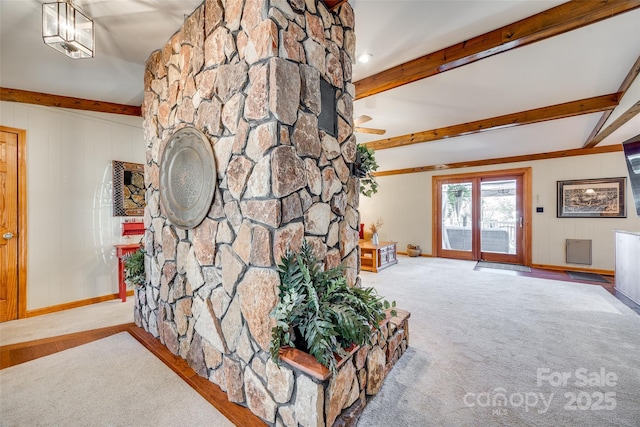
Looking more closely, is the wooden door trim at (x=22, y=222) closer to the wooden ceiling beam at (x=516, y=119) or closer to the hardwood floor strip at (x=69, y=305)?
the hardwood floor strip at (x=69, y=305)

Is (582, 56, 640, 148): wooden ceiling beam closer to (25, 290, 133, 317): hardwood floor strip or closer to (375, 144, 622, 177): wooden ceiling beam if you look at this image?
(375, 144, 622, 177): wooden ceiling beam

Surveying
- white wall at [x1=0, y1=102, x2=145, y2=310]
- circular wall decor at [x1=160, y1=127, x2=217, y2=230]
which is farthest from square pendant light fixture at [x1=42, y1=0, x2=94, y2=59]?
white wall at [x1=0, y1=102, x2=145, y2=310]

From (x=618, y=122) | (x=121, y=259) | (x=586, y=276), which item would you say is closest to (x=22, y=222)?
(x=121, y=259)

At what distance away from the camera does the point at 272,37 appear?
143cm

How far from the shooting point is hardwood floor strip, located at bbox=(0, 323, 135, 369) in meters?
2.23

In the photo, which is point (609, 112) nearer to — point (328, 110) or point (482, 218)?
point (482, 218)

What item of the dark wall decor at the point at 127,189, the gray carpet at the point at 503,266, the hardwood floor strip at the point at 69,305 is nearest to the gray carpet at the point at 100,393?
the hardwood floor strip at the point at 69,305

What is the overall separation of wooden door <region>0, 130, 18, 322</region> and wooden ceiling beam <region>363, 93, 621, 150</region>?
5.53 meters

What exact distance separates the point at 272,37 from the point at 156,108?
1.73 meters

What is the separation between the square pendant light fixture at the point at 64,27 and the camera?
1.67 metres

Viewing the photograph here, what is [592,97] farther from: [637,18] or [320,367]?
[320,367]

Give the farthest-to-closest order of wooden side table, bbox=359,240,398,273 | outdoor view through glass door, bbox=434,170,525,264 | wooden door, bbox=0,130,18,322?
outdoor view through glass door, bbox=434,170,525,264 < wooden side table, bbox=359,240,398,273 < wooden door, bbox=0,130,18,322

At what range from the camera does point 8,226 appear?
3.00m

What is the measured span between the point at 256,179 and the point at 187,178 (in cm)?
82
